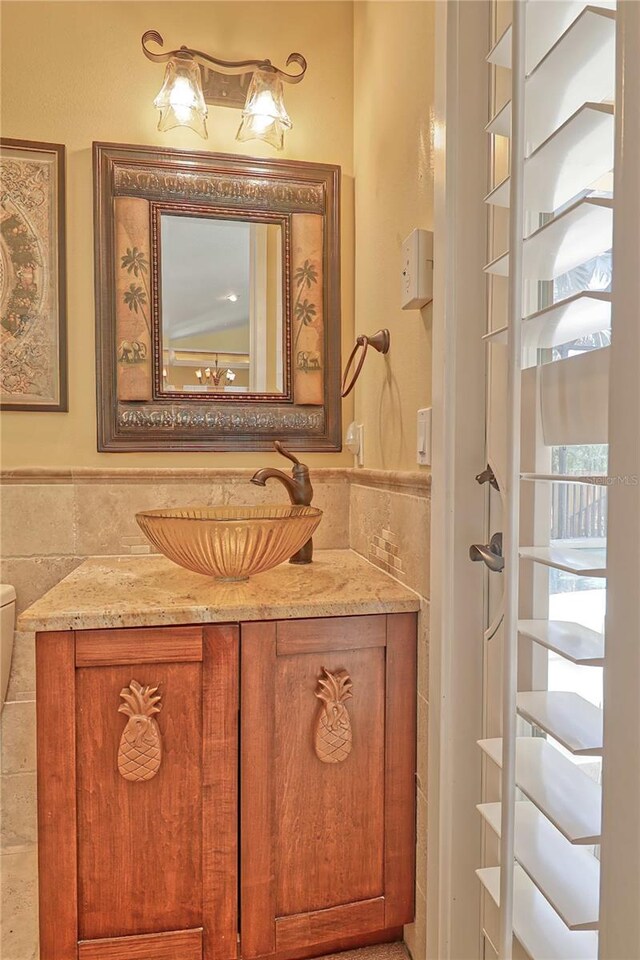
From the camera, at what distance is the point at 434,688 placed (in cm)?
110

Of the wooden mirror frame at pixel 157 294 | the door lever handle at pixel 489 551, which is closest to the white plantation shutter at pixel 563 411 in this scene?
the door lever handle at pixel 489 551

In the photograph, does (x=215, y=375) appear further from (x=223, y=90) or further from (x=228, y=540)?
(x=223, y=90)

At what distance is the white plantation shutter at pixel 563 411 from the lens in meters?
0.59

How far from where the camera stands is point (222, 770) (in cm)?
111

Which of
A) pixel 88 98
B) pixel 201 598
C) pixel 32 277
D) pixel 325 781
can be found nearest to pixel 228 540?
pixel 201 598

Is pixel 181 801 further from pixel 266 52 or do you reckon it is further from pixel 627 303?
pixel 266 52

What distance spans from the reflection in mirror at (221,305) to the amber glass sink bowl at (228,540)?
0.58 m

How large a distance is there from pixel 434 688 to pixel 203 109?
1574mm

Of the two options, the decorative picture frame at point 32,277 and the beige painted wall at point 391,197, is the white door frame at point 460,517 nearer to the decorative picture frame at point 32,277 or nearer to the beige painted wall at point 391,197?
the beige painted wall at point 391,197

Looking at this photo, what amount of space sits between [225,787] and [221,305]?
1.22m

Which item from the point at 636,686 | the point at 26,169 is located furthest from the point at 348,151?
the point at 636,686

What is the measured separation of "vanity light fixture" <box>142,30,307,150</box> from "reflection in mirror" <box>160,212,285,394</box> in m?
0.25

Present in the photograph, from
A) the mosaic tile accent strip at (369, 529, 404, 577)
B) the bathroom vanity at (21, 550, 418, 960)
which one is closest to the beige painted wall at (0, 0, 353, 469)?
the mosaic tile accent strip at (369, 529, 404, 577)

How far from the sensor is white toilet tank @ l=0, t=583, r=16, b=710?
4.96ft
